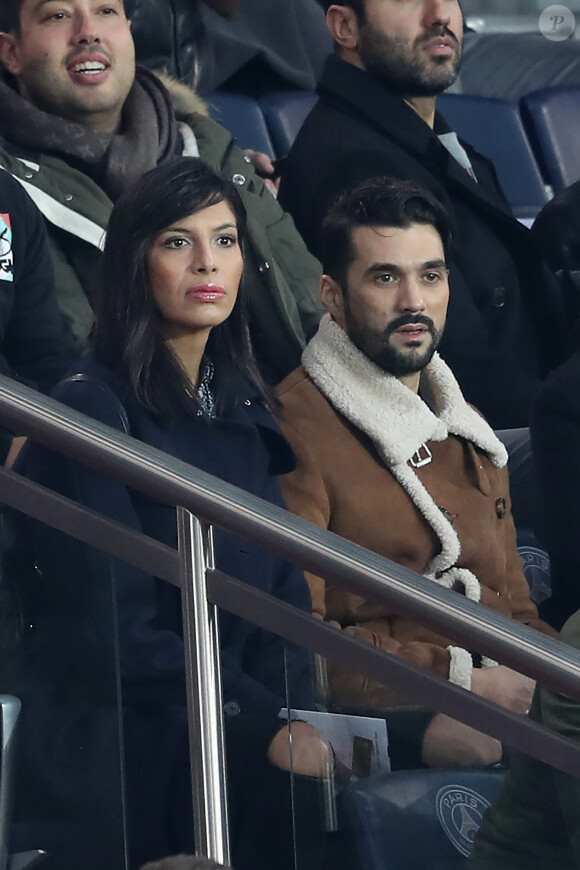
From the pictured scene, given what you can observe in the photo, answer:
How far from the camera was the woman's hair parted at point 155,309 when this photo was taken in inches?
83.7

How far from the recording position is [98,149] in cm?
237

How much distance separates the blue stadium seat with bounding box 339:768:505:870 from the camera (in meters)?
1.43

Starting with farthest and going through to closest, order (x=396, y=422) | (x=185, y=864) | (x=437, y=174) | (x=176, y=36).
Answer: (x=176, y=36) < (x=437, y=174) < (x=396, y=422) < (x=185, y=864)

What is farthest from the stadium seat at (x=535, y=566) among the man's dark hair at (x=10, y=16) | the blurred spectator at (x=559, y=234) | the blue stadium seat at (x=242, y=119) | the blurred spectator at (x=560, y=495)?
the man's dark hair at (x=10, y=16)

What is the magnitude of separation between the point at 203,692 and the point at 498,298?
57.5 inches

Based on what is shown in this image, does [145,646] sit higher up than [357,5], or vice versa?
[357,5]

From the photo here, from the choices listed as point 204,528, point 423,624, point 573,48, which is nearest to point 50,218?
point 204,528

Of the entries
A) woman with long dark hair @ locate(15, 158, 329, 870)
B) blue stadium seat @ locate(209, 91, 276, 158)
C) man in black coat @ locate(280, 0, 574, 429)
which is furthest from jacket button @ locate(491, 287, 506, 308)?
woman with long dark hair @ locate(15, 158, 329, 870)

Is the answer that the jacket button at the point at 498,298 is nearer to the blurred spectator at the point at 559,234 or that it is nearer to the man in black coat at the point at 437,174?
the man in black coat at the point at 437,174

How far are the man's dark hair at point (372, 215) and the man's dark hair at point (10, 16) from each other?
54cm

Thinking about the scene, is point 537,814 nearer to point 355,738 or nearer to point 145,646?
point 355,738

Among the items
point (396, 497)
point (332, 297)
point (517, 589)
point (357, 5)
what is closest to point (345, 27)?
point (357, 5)

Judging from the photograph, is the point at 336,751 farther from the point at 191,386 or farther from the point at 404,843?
the point at 191,386

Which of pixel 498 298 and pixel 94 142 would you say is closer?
pixel 94 142
